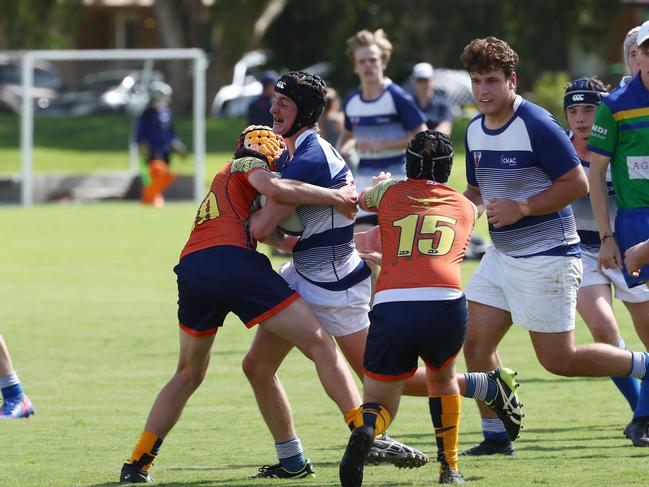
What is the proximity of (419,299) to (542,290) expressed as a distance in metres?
1.13

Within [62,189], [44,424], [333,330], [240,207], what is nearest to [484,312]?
[333,330]

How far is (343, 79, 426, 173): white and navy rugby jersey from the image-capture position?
1238 cm

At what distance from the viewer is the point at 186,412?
31.0ft

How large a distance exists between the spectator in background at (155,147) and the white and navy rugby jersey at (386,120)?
16.3 metres

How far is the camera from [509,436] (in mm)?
7387

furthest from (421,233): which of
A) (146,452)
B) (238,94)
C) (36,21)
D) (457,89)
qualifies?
(238,94)

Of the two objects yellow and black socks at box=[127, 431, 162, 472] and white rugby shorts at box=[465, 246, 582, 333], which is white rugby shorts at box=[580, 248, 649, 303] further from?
yellow and black socks at box=[127, 431, 162, 472]

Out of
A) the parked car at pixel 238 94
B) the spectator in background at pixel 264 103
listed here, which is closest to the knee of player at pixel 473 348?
the spectator in background at pixel 264 103

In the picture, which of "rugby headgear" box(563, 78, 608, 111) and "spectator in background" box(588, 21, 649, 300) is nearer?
"spectator in background" box(588, 21, 649, 300)

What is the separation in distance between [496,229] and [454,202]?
0.85 m

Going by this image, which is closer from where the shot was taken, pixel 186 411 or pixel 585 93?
pixel 585 93

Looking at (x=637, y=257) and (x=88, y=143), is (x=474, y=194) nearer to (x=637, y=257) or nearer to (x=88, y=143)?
(x=637, y=257)

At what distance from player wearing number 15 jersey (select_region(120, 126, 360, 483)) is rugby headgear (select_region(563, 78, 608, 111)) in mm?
2137

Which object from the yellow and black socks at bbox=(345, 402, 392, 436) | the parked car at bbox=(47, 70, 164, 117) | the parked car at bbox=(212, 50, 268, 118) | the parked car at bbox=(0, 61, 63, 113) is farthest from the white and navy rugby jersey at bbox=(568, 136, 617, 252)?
the parked car at bbox=(0, 61, 63, 113)
